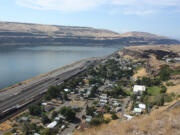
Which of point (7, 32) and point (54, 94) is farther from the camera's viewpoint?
point (7, 32)

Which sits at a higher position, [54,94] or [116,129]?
[116,129]

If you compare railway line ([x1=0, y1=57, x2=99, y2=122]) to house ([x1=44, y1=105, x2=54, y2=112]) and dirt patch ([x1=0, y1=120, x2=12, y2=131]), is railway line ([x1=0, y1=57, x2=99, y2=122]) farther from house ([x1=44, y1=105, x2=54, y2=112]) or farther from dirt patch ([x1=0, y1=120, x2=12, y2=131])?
house ([x1=44, y1=105, x2=54, y2=112])

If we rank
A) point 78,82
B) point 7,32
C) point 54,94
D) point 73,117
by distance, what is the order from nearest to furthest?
1. point 73,117
2. point 54,94
3. point 78,82
4. point 7,32

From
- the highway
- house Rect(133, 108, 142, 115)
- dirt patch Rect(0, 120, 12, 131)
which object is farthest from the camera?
the highway

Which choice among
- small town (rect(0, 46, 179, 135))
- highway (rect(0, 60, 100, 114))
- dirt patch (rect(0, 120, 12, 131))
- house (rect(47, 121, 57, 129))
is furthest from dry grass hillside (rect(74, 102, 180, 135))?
highway (rect(0, 60, 100, 114))

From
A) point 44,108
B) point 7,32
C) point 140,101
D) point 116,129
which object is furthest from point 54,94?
point 7,32

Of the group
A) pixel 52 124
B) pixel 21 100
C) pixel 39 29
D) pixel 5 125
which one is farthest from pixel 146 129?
pixel 39 29

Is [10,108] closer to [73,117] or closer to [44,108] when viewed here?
[44,108]

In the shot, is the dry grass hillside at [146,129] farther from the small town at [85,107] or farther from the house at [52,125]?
the house at [52,125]

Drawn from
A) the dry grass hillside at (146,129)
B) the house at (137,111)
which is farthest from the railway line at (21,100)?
the dry grass hillside at (146,129)

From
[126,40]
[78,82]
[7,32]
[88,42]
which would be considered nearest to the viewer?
[78,82]

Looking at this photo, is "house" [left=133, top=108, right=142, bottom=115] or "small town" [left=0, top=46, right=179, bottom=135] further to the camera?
"house" [left=133, top=108, right=142, bottom=115]
